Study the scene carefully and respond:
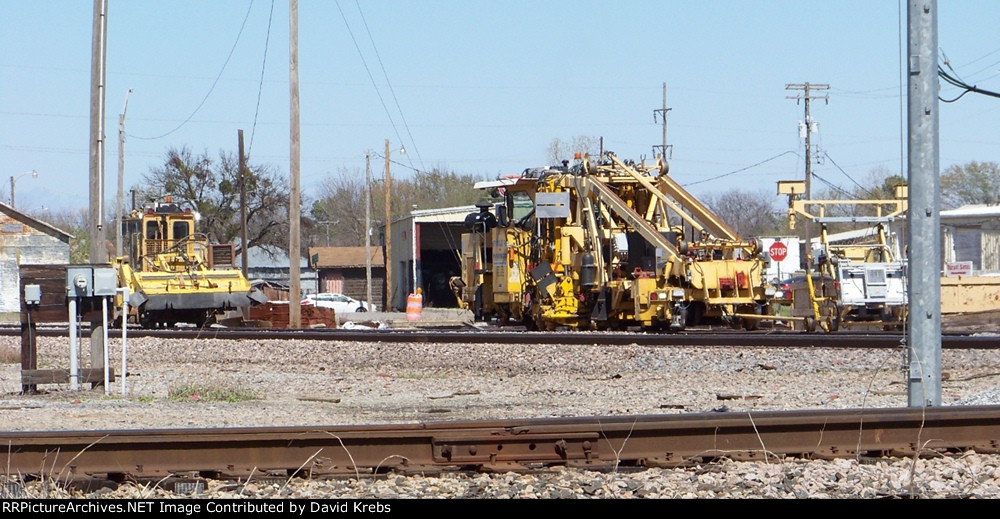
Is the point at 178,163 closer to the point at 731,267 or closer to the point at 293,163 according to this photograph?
the point at 293,163

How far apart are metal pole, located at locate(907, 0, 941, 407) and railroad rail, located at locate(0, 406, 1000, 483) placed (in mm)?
938

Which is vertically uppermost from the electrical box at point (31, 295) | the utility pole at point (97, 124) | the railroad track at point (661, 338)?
the utility pole at point (97, 124)

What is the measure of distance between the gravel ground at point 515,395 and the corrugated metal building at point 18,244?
34.2 m

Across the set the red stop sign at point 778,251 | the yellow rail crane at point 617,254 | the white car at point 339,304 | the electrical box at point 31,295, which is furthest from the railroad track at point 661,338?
the white car at point 339,304

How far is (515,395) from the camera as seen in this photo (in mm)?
12938

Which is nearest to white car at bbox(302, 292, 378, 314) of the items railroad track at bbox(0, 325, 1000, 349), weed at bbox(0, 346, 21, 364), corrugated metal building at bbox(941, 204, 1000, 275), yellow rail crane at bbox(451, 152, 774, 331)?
corrugated metal building at bbox(941, 204, 1000, 275)

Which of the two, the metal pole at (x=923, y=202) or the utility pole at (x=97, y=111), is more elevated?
the utility pole at (x=97, y=111)

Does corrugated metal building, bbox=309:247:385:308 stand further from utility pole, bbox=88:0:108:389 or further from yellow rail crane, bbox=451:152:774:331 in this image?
utility pole, bbox=88:0:108:389

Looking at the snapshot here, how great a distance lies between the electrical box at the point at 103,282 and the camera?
1358 cm

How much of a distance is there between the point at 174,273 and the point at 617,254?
1251cm

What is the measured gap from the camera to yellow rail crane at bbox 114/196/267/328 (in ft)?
86.7

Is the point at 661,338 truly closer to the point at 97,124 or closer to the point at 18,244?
the point at 97,124

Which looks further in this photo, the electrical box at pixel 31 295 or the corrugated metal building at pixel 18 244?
the corrugated metal building at pixel 18 244

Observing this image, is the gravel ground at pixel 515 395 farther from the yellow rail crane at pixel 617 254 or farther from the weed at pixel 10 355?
the yellow rail crane at pixel 617 254
